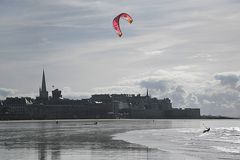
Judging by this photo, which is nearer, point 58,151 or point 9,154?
point 9,154

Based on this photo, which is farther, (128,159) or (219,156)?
(219,156)

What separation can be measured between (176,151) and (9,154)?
12904 mm

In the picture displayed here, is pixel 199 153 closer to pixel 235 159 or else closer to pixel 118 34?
pixel 235 159

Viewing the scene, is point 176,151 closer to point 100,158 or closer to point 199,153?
point 199,153

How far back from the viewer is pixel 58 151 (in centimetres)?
3838

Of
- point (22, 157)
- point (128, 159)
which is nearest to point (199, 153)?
point (128, 159)

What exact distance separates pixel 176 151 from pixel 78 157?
8944 mm

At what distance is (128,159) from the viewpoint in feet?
107

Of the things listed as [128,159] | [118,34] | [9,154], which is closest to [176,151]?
[128,159]

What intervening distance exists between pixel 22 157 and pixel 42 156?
5.26ft

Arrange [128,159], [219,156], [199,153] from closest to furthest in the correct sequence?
[128,159]
[219,156]
[199,153]

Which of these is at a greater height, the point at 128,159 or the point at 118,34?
the point at 118,34

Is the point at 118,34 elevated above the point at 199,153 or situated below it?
above

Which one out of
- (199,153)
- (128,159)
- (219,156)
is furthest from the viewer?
(199,153)
